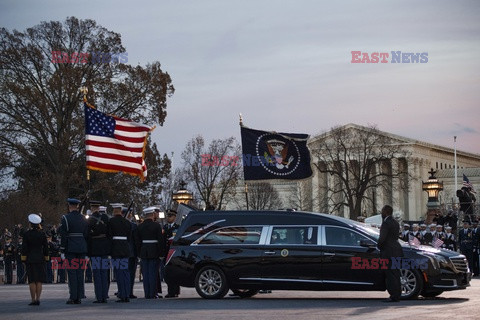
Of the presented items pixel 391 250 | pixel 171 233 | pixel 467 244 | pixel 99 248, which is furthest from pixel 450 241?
pixel 99 248

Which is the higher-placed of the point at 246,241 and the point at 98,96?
the point at 98,96

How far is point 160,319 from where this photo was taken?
55.7 feet

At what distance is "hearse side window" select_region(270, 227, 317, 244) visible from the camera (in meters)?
21.4

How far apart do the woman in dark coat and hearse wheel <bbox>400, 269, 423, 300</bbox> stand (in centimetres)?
673

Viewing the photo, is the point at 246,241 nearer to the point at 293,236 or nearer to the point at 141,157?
the point at 293,236

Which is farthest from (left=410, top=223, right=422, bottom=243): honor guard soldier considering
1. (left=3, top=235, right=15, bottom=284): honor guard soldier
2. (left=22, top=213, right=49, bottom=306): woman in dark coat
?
(left=22, top=213, right=49, bottom=306): woman in dark coat

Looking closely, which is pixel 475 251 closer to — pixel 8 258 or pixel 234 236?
pixel 8 258

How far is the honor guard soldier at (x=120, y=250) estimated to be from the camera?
21.4 meters

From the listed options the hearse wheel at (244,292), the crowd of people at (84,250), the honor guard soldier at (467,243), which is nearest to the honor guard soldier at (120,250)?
the crowd of people at (84,250)

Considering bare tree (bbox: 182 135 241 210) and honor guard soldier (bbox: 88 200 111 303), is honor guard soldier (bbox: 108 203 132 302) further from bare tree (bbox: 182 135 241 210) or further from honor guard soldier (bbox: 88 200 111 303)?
bare tree (bbox: 182 135 241 210)

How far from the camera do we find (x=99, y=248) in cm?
2128

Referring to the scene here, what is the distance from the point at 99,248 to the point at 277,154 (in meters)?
7.95

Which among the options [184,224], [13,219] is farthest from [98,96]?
[184,224]

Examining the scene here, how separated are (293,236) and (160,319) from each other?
5.17 m
